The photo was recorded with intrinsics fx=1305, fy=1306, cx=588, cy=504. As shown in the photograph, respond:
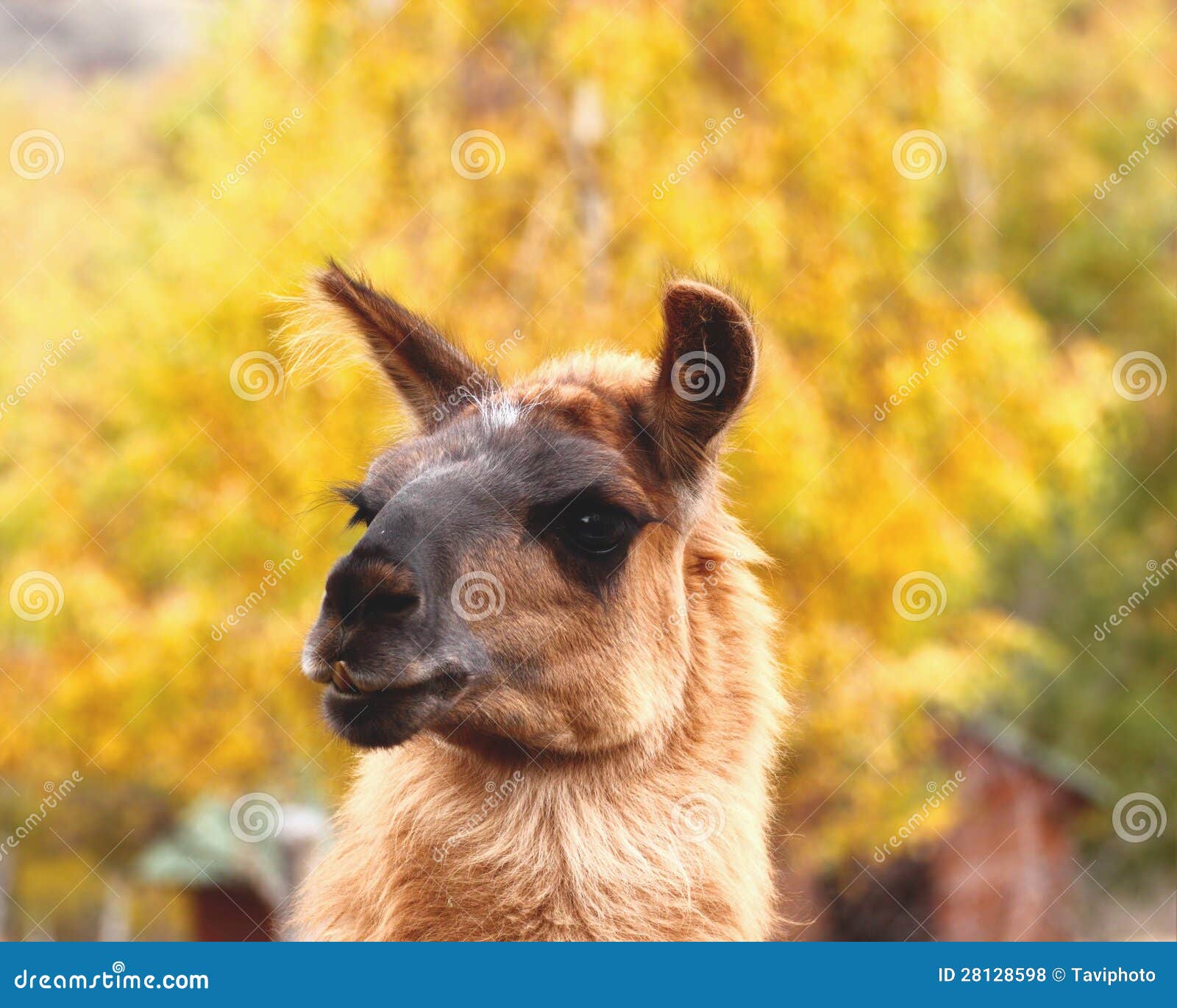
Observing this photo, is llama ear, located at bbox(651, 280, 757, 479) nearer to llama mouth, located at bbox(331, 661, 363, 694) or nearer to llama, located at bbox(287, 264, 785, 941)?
llama, located at bbox(287, 264, 785, 941)

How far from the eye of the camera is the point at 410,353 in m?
4.24

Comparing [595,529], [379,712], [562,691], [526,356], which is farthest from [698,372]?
[526,356]

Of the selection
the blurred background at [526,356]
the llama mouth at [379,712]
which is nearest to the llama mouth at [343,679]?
Result: the llama mouth at [379,712]

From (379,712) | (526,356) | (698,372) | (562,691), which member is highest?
(698,372)

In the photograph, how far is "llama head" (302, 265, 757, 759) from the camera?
3.21m

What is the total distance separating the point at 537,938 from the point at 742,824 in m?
0.69

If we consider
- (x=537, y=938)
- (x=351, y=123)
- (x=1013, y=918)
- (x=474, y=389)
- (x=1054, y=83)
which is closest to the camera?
(x=537, y=938)

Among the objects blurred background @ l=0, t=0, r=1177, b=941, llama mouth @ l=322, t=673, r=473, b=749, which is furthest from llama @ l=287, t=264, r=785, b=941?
blurred background @ l=0, t=0, r=1177, b=941

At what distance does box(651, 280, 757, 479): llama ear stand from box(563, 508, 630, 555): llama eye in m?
0.36

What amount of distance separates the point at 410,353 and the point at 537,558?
40.9 inches

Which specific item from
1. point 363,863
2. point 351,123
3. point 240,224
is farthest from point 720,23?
point 363,863

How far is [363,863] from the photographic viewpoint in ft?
12.3

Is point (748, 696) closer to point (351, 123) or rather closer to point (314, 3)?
point (351, 123)

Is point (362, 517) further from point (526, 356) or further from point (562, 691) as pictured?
point (526, 356)
